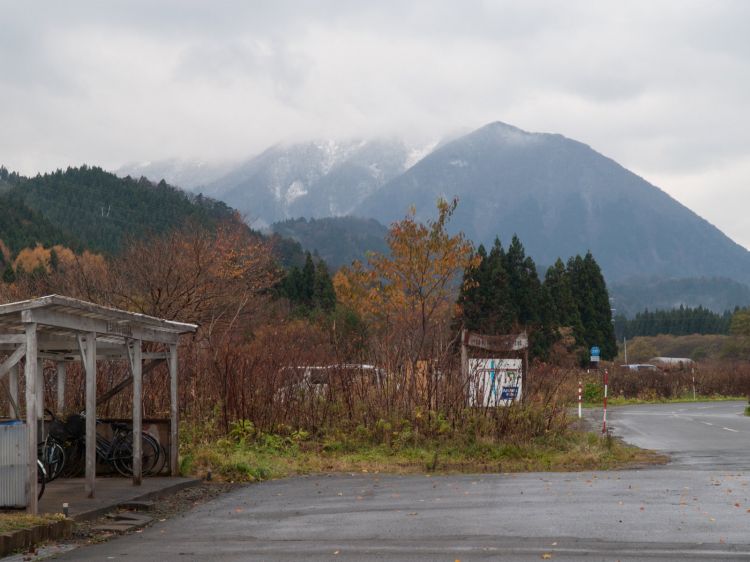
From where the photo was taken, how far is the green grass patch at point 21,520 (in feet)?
38.2

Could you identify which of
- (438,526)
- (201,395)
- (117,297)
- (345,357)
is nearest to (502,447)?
(345,357)

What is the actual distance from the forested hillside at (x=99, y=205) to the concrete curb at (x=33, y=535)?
9623cm

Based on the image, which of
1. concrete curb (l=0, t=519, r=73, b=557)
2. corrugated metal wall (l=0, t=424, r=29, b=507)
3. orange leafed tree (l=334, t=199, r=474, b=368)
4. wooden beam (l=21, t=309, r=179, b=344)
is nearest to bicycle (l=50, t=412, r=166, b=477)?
wooden beam (l=21, t=309, r=179, b=344)

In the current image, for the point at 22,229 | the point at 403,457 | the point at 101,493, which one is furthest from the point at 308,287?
the point at 101,493

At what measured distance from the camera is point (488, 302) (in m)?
73.0

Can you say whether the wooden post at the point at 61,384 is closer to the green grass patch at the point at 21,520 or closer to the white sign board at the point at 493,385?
the green grass patch at the point at 21,520

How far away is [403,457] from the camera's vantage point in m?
22.4

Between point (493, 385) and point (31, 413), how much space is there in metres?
12.9

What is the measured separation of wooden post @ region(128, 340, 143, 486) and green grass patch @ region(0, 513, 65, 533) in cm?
430

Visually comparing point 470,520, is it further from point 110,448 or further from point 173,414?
point 110,448

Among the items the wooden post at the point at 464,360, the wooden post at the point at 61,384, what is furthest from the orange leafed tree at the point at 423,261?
the wooden post at the point at 61,384

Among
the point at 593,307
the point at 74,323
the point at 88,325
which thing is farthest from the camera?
the point at 593,307

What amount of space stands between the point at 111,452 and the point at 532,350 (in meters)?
53.0

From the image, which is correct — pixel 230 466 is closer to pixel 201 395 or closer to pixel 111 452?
pixel 111 452
